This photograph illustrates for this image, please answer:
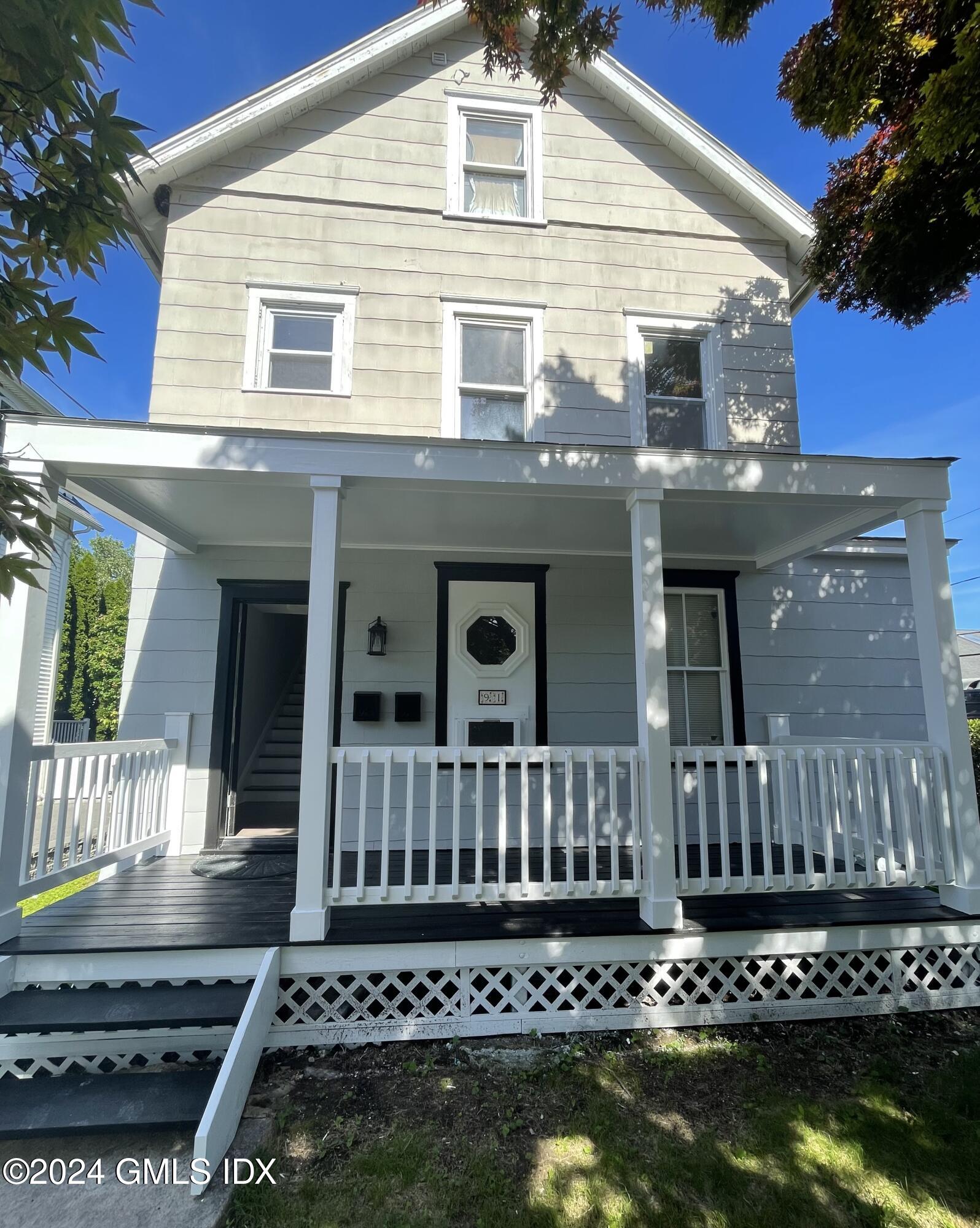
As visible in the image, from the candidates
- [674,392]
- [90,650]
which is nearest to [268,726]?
[674,392]

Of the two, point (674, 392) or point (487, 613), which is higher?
point (674, 392)

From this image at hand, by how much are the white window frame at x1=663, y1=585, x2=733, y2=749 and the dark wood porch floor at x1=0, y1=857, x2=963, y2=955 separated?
1.66 meters

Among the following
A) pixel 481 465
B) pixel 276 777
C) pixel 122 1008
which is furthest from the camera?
pixel 276 777

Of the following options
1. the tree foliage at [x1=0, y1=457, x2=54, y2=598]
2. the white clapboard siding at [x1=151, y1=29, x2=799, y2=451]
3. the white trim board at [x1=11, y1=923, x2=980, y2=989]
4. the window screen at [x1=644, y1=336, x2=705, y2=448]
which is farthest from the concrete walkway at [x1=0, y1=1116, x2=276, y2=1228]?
the window screen at [x1=644, y1=336, x2=705, y2=448]

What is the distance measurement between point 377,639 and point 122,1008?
3030mm

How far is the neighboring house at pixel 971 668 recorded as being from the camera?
12.5 meters

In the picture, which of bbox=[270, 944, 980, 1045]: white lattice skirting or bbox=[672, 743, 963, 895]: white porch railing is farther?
bbox=[672, 743, 963, 895]: white porch railing

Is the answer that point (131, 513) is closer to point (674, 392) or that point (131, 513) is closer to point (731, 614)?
point (674, 392)

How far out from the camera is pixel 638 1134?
106 inches

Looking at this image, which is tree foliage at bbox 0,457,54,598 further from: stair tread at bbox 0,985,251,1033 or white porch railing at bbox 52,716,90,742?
white porch railing at bbox 52,716,90,742

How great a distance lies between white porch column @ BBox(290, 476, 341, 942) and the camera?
11.1 feet

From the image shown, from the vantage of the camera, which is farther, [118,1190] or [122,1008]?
[122,1008]

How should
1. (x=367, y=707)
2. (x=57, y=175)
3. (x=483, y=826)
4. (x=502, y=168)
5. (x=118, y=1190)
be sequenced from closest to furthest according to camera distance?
(x=57, y=175) < (x=118, y=1190) < (x=483, y=826) < (x=367, y=707) < (x=502, y=168)

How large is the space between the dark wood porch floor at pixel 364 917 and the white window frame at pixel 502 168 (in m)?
5.86
